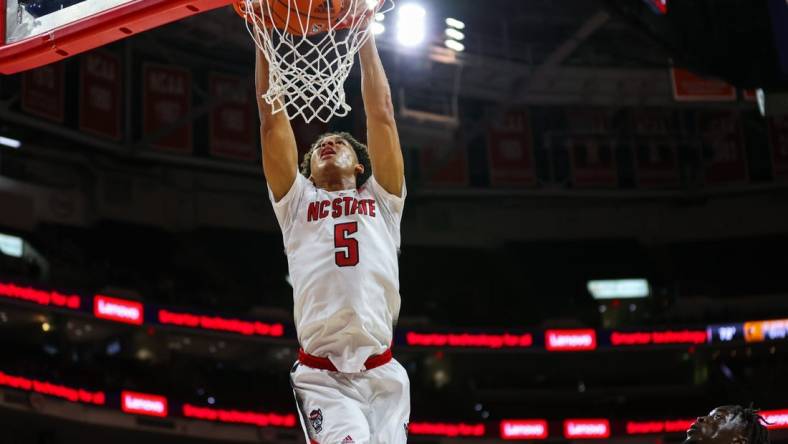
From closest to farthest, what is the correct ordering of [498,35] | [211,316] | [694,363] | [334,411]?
1. [334,411]
2. [211,316]
3. [498,35]
4. [694,363]

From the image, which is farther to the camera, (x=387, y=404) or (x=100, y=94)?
(x=100, y=94)

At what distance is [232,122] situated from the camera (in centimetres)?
1992

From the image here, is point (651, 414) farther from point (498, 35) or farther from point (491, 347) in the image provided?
point (498, 35)

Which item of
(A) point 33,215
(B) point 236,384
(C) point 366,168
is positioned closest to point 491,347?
(B) point 236,384

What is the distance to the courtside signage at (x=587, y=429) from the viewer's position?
18406 millimetres

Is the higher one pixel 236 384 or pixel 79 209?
pixel 79 209

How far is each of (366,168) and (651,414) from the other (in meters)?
15.2

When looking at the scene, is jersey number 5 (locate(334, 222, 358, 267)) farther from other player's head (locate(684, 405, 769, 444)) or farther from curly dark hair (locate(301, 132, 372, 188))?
other player's head (locate(684, 405, 769, 444))

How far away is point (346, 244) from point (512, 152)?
17.7 m

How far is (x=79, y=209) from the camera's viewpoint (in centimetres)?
1928

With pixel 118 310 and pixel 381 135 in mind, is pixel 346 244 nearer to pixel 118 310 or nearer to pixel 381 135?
pixel 381 135

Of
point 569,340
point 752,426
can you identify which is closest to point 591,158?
point 569,340

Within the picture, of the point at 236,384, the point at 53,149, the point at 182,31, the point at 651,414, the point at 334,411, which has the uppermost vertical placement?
the point at 182,31

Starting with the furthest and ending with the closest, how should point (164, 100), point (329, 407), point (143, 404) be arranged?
1. point (164, 100)
2. point (143, 404)
3. point (329, 407)
